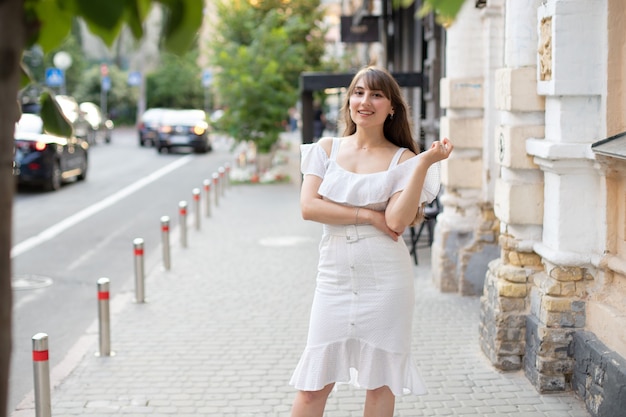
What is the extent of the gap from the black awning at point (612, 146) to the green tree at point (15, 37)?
370 centimetres

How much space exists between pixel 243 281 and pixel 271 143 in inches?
543

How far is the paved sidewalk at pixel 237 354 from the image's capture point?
6180 mm

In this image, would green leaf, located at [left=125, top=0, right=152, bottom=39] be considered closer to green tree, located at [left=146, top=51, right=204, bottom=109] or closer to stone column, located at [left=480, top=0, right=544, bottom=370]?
stone column, located at [left=480, top=0, right=544, bottom=370]

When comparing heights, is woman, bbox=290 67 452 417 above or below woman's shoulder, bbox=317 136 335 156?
below

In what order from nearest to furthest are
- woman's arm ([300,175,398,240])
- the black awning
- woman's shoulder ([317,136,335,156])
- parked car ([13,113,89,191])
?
woman's arm ([300,175,398,240]) → woman's shoulder ([317,136,335,156]) → the black awning → parked car ([13,113,89,191])

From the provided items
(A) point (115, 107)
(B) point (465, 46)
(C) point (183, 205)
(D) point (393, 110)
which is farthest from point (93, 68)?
(D) point (393, 110)

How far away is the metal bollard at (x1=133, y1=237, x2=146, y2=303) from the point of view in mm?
9242

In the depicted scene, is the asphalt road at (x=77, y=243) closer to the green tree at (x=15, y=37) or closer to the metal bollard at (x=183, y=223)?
the metal bollard at (x=183, y=223)

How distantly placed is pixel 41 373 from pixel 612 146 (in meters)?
3.52

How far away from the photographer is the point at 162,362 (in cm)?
734

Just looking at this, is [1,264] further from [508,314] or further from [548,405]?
[508,314]

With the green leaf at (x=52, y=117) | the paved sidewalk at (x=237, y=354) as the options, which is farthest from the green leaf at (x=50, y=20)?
the paved sidewalk at (x=237, y=354)

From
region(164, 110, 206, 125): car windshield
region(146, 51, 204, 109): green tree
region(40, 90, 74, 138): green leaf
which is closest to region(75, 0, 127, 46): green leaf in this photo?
region(40, 90, 74, 138): green leaf

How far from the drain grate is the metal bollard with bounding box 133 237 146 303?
5.97 ft
